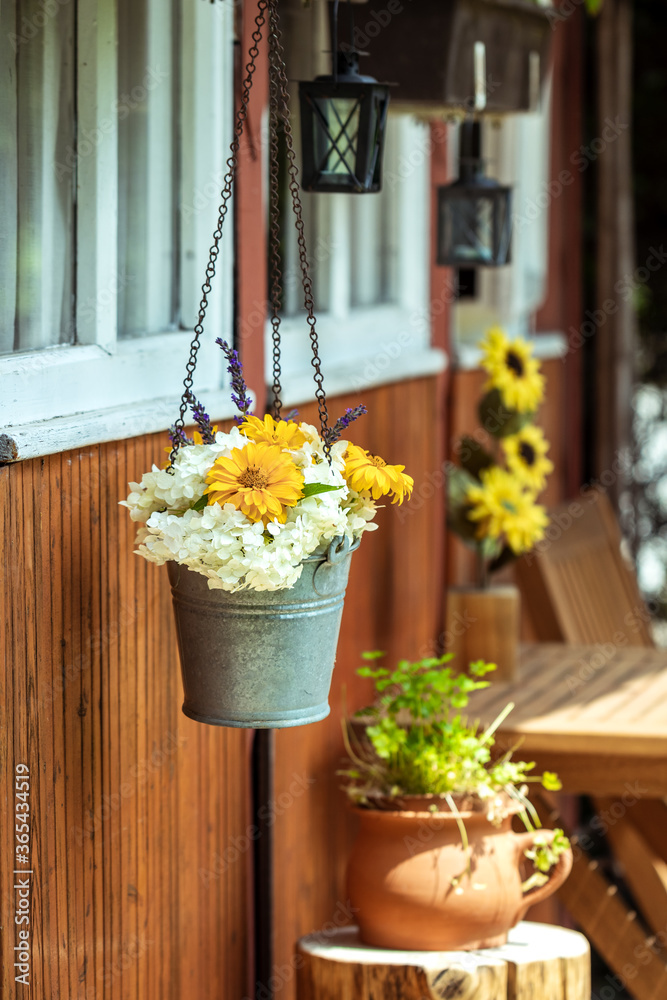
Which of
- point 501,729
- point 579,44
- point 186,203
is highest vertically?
point 579,44

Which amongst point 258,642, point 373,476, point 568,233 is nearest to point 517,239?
point 568,233

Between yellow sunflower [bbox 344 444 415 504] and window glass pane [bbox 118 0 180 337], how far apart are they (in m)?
0.58

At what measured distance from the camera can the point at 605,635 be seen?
14.4ft

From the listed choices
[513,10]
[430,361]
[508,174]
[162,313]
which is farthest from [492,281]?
[162,313]

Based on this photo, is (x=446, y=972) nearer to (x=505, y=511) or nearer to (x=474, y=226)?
(x=505, y=511)

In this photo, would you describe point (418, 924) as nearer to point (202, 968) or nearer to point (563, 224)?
point (202, 968)

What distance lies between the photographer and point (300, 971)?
2.45 metres

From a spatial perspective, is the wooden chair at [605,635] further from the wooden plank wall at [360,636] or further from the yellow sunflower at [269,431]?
the yellow sunflower at [269,431]

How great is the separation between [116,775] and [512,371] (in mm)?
1789

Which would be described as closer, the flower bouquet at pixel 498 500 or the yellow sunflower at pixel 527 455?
the flower bouquet at pixel 498 500

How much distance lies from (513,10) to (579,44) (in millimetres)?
2755

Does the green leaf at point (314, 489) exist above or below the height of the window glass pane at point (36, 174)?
below

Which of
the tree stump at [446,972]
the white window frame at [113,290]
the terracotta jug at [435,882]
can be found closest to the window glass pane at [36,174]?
the white window frame at [113,290]

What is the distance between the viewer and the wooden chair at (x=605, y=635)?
9.96 feet
